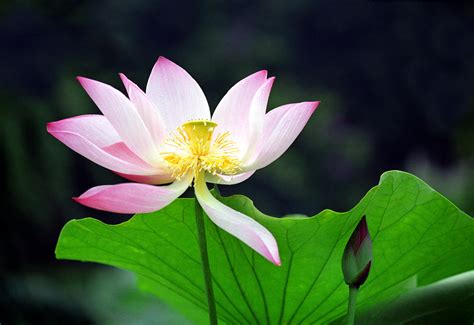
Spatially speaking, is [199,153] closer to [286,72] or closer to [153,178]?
[153,178]

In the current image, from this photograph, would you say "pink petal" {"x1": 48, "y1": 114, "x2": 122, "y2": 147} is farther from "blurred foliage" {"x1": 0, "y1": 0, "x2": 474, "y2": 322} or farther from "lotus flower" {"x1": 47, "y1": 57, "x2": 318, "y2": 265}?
"blurred foliage" {"x1": 0, "y1": 0, "x2": 474, "y2": 322}

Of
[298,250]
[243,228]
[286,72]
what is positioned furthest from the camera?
[286,72]

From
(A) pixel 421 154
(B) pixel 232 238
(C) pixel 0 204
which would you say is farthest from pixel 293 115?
(A) pixel 421 154

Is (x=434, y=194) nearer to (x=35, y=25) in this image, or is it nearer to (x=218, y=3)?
(x=35, y=25)

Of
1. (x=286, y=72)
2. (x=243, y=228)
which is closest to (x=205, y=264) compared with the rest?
(x=243, y=228)

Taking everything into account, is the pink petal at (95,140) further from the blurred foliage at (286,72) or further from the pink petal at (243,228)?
the blurred foliage at (286,72)
